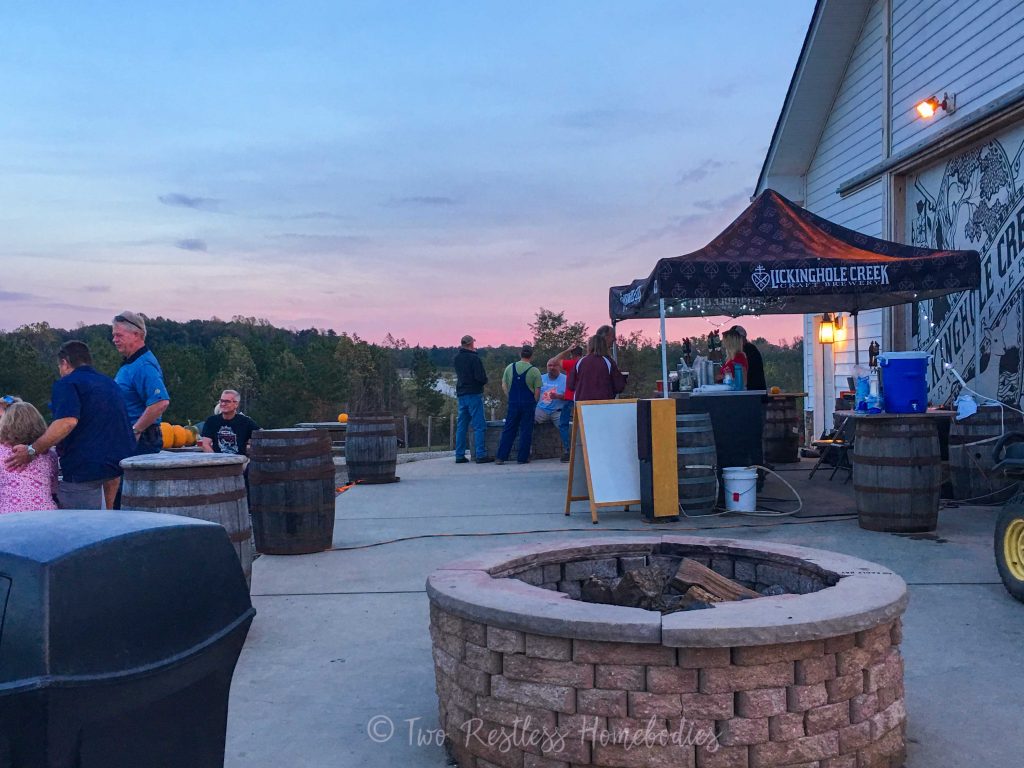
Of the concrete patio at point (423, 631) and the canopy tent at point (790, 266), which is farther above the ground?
the canopy tent at point (790, 266)

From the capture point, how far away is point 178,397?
53875mm

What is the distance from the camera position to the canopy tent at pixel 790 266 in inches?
315

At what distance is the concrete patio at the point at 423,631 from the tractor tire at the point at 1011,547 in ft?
0.48

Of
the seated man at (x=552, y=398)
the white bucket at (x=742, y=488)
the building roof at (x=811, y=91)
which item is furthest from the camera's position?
the seated man at (x=552, y=398)

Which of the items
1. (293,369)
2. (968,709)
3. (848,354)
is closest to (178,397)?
(293,369)

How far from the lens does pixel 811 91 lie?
1436cm

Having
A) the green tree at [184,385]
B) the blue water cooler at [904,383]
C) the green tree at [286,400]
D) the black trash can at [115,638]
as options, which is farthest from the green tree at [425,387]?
the black trash can at [115,638]

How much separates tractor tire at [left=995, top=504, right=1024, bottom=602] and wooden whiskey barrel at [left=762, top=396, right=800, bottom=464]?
7718mm

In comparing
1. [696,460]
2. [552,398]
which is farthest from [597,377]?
[552,398]

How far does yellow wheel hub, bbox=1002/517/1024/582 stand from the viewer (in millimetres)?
5195

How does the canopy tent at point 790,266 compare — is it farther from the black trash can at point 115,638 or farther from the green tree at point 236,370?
the green tree at point 236,370

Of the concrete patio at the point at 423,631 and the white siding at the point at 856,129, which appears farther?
the white siding at the point at 856,129

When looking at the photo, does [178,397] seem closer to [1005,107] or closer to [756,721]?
[1005,107]

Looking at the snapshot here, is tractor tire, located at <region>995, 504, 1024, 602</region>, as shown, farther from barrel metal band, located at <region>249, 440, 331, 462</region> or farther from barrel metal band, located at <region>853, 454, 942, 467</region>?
barrel metal band, located at <region>249, 440, 331, 462</region>
